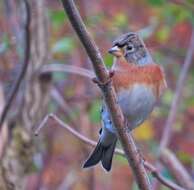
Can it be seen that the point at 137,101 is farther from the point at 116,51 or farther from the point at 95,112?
the point at 95,112

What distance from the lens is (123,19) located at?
4293 millimetres

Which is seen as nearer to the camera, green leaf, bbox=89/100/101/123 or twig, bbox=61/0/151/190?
twig, bbox=61/0/151/190

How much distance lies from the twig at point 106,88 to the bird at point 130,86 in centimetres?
59

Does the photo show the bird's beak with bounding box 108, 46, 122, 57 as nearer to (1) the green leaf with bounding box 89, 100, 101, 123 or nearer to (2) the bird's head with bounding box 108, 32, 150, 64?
(2) the bird's head with bounding box 108, 32, 150, 64

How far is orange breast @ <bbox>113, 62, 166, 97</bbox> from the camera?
2725 millimetres

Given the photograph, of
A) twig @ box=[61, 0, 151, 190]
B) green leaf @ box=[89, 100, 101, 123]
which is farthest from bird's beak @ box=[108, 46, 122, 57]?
green leaf @ box=[89, 100, 101, 123]

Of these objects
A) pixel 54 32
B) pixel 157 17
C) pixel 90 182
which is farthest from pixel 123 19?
pixel 90 182

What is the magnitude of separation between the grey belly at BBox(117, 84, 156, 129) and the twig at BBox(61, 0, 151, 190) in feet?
2.07

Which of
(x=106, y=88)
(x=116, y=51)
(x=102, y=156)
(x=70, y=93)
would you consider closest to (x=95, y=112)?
(x=70, y=93)

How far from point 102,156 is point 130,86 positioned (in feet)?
1.07

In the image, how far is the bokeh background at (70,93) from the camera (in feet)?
10.4

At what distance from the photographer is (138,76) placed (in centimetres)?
279

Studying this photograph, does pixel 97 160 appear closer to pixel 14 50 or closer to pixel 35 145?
pixel 35 145

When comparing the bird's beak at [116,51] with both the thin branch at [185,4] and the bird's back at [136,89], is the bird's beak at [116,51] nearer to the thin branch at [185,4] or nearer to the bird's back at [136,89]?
the bird's back at [136,89]
